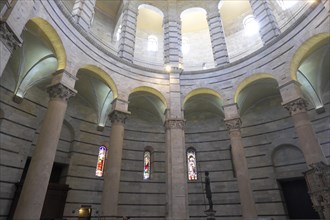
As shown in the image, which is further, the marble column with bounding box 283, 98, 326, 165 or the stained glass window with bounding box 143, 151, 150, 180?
the stained glass window with bounding box 143, 151, 150, 180

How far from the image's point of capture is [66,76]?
9.47 metres

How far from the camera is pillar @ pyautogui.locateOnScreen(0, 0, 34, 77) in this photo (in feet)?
20.2

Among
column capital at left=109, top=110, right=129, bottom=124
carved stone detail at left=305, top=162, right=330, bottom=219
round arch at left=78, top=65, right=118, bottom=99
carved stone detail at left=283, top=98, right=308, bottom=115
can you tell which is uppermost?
round arch at left=78, top=65, right=118, bottom=99

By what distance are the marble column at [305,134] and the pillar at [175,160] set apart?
513 cm

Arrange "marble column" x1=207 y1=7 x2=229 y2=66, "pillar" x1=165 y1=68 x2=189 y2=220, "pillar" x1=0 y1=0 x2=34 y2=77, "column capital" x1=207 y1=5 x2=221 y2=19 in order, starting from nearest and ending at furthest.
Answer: "pillar" x1=0 y1=0 x2=34 y2=77 < "pillar" x1=165 y1=68 x2=189 y2=220 < "marble column" x1=207 y1=7 x2=229 y2=66 < "column capital" x1=207 y1=5 x2=221 y2=19

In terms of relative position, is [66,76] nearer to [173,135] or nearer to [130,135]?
[173,135]

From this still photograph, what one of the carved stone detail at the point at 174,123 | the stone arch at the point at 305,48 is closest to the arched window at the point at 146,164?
the carved stone detail at the point at 174,123

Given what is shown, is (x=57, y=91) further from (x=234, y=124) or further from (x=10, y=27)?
(x=234, y=124)

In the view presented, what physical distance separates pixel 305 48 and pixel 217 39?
19.1 feet

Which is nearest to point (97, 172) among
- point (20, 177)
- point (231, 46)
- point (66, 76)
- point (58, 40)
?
point (20, 177)

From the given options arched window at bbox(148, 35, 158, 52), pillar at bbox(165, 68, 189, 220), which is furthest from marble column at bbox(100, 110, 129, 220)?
arched window at bbox(148, 35, 158, 52)

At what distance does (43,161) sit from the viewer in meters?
7.70

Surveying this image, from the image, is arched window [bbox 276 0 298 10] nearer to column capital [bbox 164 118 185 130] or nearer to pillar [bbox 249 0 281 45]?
pillar [bbox 249 0 281 45]

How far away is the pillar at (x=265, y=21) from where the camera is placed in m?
12.5
